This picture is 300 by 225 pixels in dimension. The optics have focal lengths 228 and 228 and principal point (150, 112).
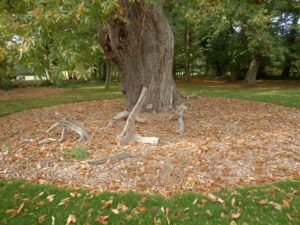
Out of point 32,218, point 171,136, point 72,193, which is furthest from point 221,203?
point 171,136

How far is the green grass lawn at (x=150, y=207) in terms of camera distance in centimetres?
275

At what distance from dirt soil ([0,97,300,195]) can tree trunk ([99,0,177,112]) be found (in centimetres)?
140

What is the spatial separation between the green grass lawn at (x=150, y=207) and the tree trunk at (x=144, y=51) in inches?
204

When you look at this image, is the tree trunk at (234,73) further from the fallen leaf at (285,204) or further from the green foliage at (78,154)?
the fallen leaf at (285,204)

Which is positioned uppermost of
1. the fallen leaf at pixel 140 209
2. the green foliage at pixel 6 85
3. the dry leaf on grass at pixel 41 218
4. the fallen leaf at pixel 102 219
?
the green foliage at pixel 6 85

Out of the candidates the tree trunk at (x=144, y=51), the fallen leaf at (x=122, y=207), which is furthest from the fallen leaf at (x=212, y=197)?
the tree trunk at (x=144, y=51)

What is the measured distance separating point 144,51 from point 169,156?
455cm

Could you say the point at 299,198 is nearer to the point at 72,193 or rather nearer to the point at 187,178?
the point at 187,178

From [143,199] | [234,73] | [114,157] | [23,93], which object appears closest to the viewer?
[143,199]

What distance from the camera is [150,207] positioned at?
300 centimetres

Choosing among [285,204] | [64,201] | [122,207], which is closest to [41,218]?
[64,201]

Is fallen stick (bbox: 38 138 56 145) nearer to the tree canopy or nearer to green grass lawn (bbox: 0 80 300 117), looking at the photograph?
the tree canopy

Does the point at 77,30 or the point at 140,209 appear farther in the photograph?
the point at 77,30

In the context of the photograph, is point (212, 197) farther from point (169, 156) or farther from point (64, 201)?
point (64, 201)
